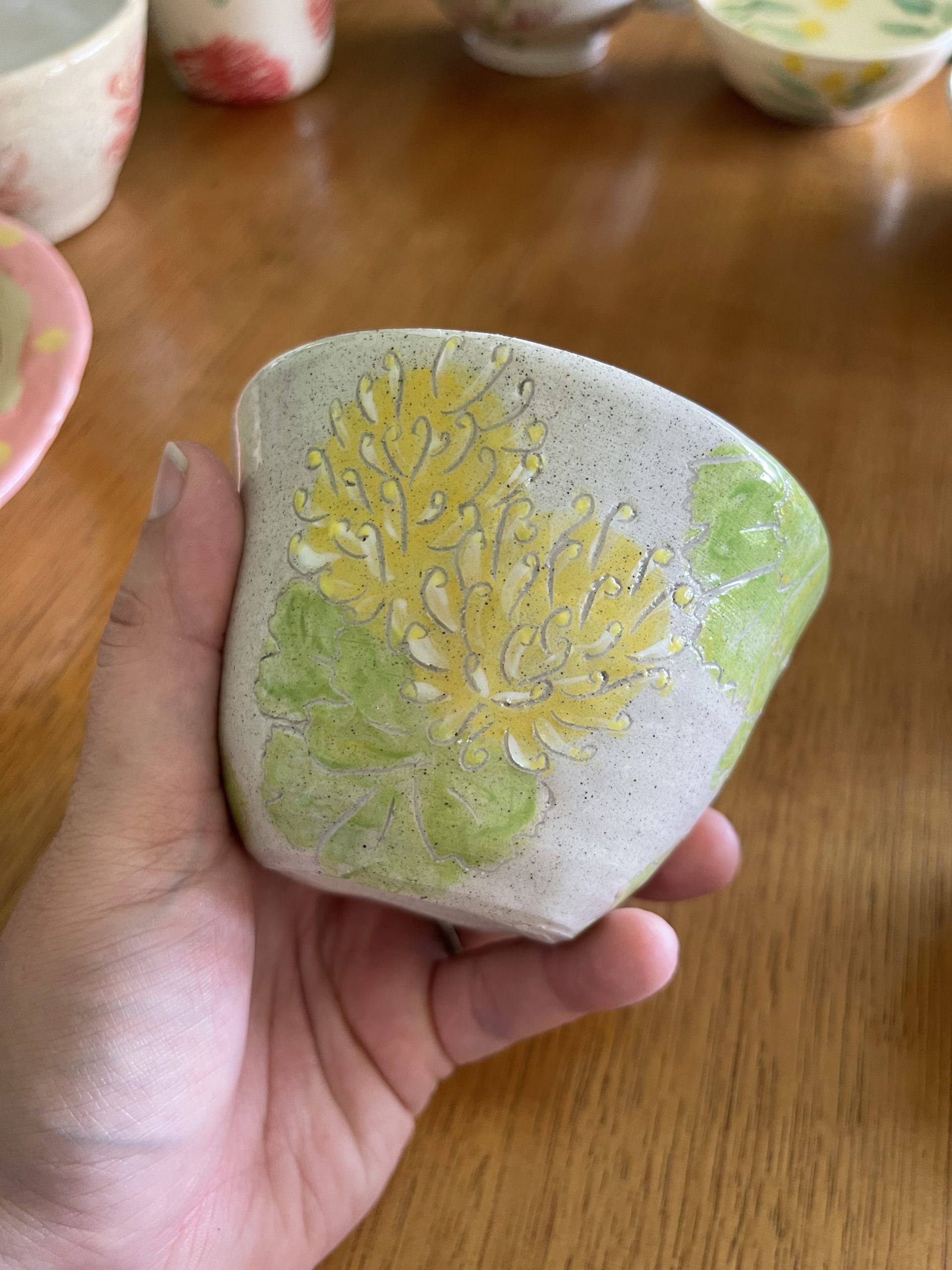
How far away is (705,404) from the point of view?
0.55m

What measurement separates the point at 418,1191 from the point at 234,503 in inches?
9.1

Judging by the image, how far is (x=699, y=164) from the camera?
2.28ft

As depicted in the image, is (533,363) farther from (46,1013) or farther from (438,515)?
(46,1013)

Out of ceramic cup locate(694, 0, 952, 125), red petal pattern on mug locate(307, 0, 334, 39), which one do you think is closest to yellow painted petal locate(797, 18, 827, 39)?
ceramic cup locate(694, 0, 952, 125)

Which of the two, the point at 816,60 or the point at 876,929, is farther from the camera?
the point at 816,60

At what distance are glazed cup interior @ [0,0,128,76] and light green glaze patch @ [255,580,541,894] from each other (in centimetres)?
50

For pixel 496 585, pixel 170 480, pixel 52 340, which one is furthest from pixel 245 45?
pixel 496 585

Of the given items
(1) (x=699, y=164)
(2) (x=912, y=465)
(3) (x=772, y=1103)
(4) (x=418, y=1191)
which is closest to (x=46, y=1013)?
(4) (x=418, y=1191)

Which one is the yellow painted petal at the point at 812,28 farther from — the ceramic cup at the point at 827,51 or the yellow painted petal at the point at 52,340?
the yellow painted petal at the point at 52,340

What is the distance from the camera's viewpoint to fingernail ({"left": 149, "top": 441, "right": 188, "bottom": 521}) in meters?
0.39

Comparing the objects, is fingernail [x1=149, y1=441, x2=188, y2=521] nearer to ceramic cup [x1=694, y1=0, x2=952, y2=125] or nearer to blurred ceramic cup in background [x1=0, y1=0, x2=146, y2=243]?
blurred ceramic cup in background [x1=0, y1=0, x2=146, y2=243]

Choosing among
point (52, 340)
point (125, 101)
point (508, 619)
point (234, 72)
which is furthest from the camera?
point (234, 72)

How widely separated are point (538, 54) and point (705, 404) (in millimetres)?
346

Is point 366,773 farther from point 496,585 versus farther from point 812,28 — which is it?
point 812,28
